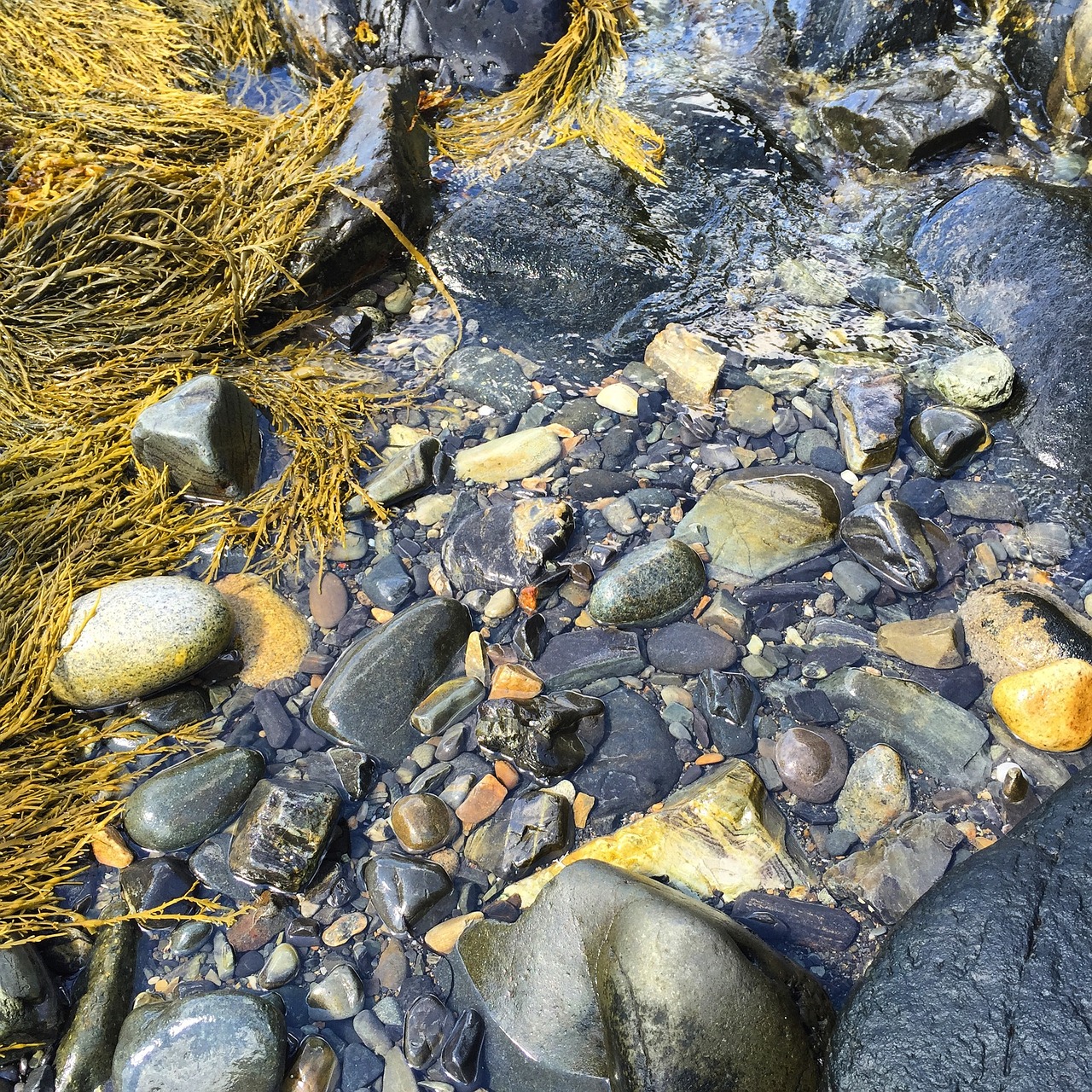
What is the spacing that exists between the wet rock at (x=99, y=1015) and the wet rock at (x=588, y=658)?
54.8 inches

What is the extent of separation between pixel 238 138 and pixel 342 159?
0.86 metres

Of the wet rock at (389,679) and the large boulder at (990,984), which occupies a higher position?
the wet rock at (389,679)

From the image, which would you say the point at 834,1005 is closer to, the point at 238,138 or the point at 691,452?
the point at 691,452

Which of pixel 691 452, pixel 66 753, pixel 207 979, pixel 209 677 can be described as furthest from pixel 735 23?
pixel 207 979

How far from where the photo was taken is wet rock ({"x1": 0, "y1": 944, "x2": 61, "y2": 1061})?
2.13 meters

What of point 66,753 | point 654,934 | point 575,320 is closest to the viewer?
point 654,934

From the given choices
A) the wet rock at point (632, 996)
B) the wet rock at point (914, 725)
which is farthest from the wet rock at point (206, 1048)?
the wet rock at point (914, 725)

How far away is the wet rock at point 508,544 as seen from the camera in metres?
2.97

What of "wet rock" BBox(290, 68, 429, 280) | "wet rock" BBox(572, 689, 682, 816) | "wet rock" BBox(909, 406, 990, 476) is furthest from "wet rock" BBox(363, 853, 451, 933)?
"wet rock" BBox(290, 68, 429, 280)

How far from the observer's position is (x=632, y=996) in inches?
71.2

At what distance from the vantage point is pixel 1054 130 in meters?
4.33

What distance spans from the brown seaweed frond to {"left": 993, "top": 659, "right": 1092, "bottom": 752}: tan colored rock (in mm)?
2984

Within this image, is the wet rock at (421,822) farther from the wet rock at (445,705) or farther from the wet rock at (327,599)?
the wet rock at (327,599)

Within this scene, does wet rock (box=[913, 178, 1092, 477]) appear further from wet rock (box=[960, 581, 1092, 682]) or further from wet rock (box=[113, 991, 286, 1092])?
wet rock (box=[113, 991, 286, 1092])
